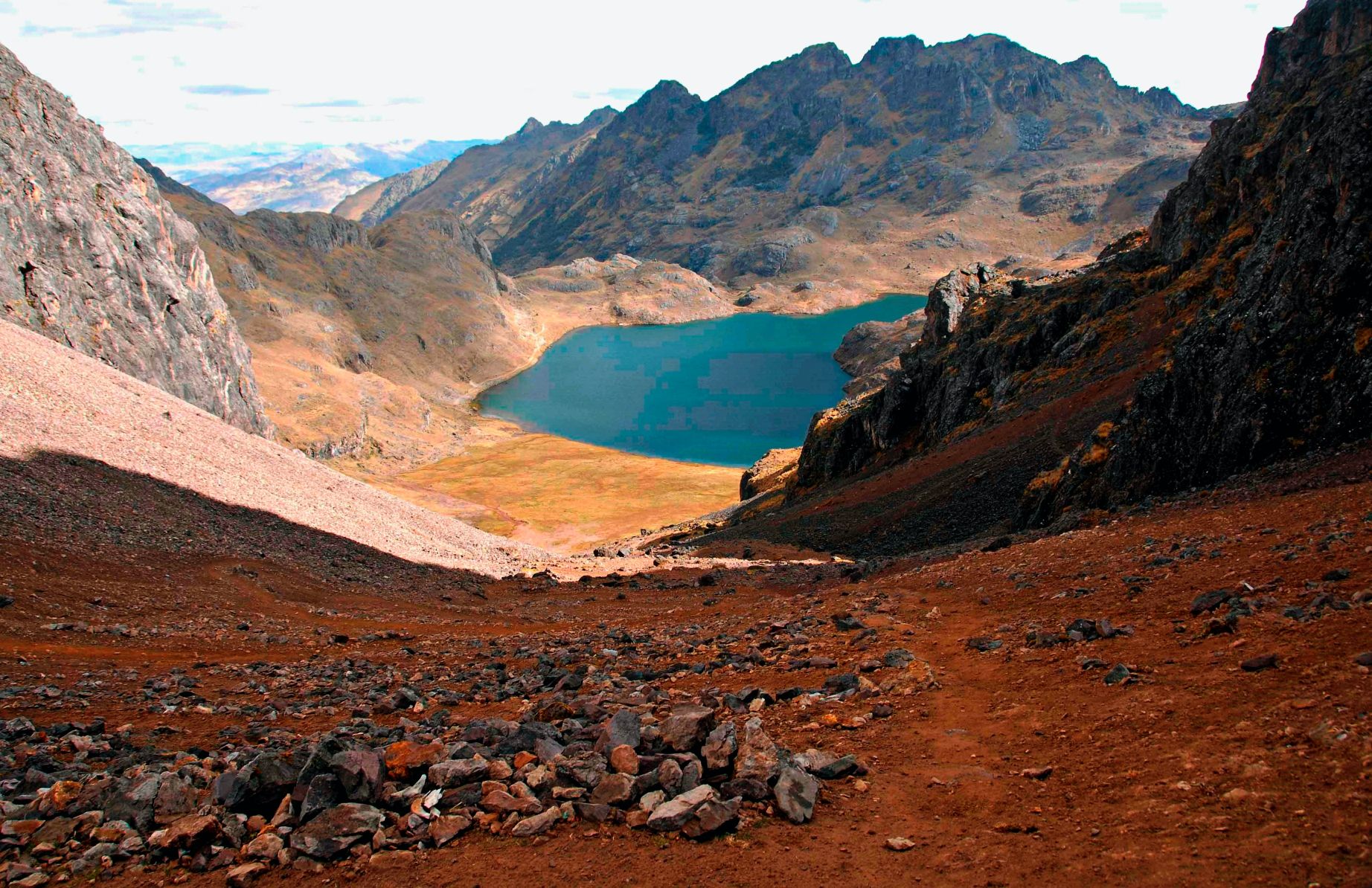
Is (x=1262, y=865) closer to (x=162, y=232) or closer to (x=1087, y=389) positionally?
(x=1087, y=389)

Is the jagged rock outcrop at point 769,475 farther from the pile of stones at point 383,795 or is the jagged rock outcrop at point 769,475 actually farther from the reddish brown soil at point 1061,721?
the pile of stones at point 383,795

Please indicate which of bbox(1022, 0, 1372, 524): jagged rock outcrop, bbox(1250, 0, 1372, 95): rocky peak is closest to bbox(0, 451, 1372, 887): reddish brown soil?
bbox(1022, 0, 1372, 524): jagged rock outcrop

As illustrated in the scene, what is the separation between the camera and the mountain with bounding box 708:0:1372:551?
99.1ft

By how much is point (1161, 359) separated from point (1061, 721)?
46.4 metres

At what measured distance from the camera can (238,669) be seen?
21219 mm

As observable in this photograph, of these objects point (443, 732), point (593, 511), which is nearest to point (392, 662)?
point (443, 732)

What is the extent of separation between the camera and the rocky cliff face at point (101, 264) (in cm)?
9150

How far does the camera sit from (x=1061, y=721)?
13.3 metres

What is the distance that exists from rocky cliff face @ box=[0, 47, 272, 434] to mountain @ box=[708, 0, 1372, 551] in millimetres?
81148

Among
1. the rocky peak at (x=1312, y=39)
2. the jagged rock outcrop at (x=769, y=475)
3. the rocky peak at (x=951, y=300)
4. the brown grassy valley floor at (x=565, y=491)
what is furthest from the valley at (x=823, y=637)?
the brown grassy valley floor at (x=565, y=491)

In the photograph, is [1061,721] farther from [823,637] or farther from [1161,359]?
[1161,359]

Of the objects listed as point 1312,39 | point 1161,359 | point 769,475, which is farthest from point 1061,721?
point 1312,39

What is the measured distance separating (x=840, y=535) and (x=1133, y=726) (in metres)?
41.3

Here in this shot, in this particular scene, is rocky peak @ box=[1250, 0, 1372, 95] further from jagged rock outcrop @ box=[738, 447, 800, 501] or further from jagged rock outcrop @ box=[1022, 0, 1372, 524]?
jagged rock outcrop @ box=[738, 447, 800, 501]
